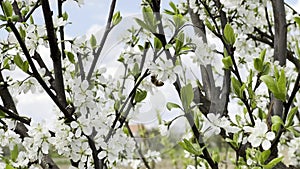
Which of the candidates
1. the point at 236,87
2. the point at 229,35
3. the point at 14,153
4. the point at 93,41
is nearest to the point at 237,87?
the point at 236,87

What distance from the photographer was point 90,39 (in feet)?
3.38

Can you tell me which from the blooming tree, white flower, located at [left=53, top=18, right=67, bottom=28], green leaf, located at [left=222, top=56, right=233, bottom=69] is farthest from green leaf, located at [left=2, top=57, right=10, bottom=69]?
green leaf, located at [left=222, top=56, right=233, bottom=69]

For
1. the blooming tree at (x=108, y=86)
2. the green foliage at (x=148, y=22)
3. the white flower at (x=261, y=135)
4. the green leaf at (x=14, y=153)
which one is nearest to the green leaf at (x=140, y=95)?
the blooming tree at (x=108, y=86)

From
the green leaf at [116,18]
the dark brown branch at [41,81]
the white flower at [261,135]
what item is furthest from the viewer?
the green leaf at [116,18]

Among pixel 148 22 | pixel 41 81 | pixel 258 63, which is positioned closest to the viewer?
pixel 41 81

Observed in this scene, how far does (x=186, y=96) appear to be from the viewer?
0.94 metres

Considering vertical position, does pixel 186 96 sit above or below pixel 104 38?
below

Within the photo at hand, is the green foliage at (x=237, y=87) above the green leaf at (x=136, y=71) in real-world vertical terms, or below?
below

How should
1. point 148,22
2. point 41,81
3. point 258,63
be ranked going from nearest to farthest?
point 41,81, point 148,22, point 258,63

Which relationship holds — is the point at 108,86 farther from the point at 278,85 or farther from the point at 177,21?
the point at 278,85

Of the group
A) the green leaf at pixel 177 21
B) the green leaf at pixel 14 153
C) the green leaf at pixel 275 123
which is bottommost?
the green leaf at pixel 14 153

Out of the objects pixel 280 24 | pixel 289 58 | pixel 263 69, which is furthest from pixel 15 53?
pixel 289 58

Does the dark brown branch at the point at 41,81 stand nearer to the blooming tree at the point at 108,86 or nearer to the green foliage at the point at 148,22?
the blooming tree at the point at 108,86

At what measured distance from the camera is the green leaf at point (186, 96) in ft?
3.03
